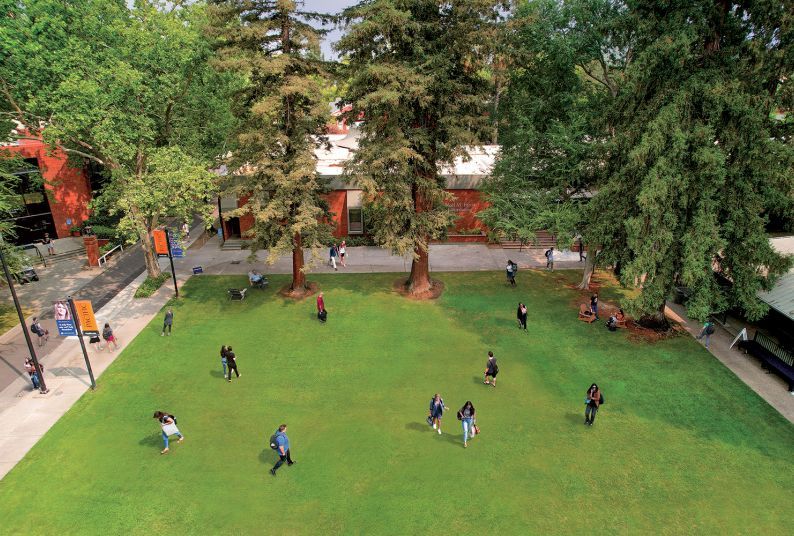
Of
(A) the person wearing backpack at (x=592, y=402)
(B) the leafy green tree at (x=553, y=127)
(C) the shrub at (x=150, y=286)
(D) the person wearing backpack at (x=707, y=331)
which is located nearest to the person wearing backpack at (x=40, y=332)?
(C) the shrub at (x=150, y=286)

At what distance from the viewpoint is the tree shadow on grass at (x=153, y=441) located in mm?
14195

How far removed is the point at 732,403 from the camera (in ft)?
51.6

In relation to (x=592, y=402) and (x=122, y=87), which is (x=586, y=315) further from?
(x=122, y=87)

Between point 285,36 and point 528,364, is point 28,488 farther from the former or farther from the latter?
point 285,36

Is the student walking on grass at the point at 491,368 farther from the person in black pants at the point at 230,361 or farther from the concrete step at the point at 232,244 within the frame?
the concrete step at the point at 232,244

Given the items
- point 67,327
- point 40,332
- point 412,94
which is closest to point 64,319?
point 67,327

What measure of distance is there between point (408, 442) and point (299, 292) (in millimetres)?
11900

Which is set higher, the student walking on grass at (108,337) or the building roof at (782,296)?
the building roof at (782,296)

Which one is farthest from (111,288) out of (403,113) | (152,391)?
(403,113)

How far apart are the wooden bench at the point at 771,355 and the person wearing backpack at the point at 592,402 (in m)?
7.40

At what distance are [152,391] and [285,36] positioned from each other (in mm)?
15162

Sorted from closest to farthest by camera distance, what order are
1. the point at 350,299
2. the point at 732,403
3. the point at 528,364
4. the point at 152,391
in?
the point at 732,403, the point at 152,391, the point at 528,364, the point at 350,299

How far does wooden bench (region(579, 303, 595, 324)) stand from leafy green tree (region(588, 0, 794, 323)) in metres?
2.82

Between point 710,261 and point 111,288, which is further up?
point 710,261
